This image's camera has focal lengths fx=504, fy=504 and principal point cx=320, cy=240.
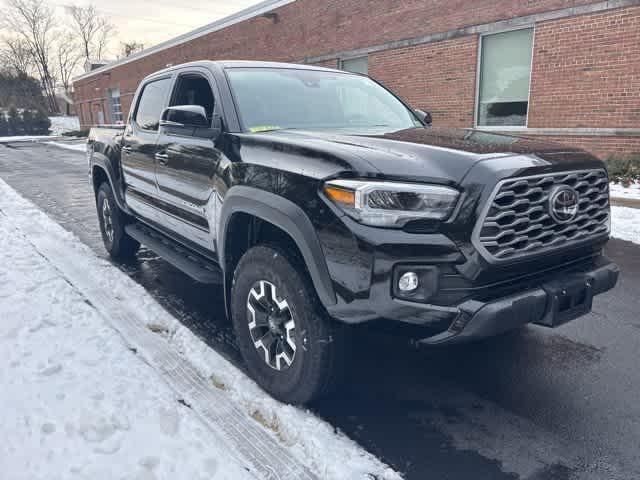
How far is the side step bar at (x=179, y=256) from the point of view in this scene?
363cm

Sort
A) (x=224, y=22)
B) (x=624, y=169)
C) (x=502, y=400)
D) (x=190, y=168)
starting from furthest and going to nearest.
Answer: (x=224, y=22)
(x=624, y=169)
(x=190, y=168)
(x=502, y=400)

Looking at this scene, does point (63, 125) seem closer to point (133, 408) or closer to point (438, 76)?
point (438, 76)

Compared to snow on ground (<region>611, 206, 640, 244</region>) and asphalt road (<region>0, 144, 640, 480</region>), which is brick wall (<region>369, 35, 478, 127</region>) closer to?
snow on ground (<region>611, 206, 640, 244</region>)

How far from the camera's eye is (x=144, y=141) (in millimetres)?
4473

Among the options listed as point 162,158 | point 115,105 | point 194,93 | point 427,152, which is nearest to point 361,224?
point 427,152

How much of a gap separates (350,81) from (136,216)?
252cm

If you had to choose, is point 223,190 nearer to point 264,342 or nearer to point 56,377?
point 264,342

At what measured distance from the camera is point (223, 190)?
10.2 feet

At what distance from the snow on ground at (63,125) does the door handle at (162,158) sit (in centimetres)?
5029

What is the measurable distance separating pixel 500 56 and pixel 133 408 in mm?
11083

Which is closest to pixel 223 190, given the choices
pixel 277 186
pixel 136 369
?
pixel 277 186

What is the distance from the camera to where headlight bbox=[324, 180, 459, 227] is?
86.6 inches

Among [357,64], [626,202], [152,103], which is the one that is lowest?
[626,202]

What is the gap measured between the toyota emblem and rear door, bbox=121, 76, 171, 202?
3.12 m
